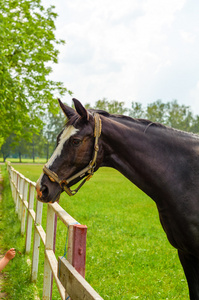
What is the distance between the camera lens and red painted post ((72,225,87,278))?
200 centimetres

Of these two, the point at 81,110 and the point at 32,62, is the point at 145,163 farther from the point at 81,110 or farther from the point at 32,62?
the point at 32,62

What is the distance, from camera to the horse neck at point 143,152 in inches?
105

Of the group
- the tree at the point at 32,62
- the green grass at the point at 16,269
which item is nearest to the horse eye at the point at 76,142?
the green grass at the point at 16,269

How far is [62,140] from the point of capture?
8.84 ft

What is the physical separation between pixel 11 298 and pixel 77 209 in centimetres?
686

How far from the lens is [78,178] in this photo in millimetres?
2779

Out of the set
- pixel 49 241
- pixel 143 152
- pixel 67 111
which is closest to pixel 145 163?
pixel 143 152

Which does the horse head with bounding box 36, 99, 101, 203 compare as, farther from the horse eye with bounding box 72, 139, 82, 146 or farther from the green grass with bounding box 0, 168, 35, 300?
the green grass with bounding box 0, 168, 35, 300

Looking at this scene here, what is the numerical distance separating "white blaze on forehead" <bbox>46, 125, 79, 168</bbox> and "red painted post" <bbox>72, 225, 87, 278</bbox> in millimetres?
789

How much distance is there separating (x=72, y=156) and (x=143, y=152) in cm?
61

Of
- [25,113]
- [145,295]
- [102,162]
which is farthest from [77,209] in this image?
[102,162]

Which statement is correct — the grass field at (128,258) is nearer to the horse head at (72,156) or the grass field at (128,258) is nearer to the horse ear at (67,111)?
the horse head at (72,156)

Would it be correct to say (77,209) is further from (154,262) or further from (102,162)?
(102,162)

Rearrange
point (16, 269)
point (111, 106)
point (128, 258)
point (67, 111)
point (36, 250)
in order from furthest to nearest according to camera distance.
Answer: point (111, 106), point (128, 258), point (16, 269), point (36, 250), point (67, 111)
